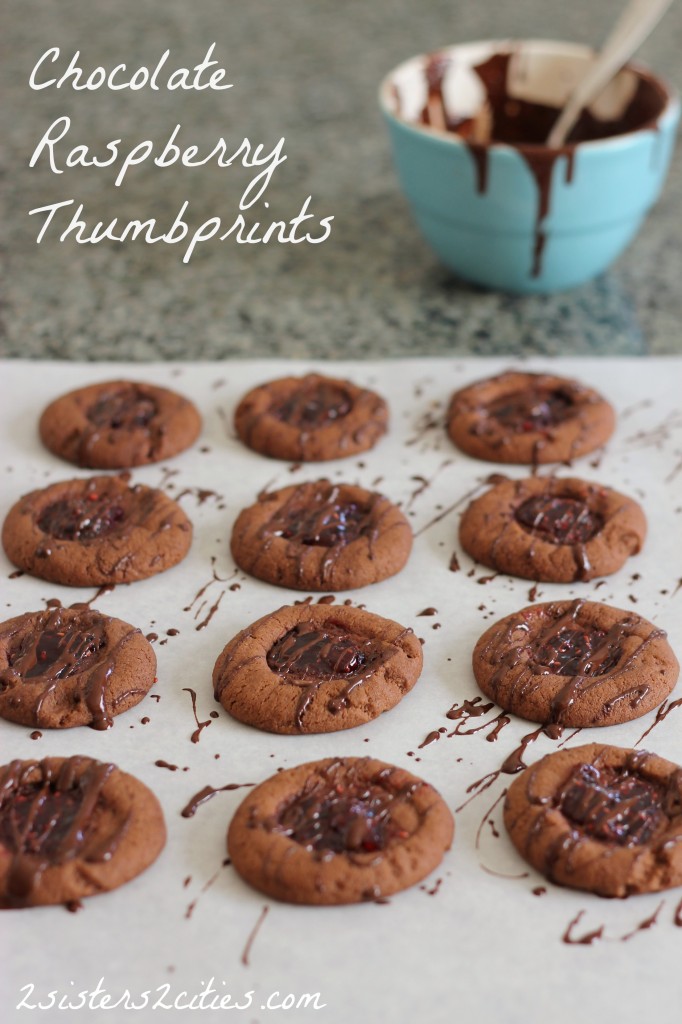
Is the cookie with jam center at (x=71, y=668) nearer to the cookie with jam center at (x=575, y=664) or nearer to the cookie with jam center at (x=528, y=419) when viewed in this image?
the cookie with jam center at (x=575, y=664)

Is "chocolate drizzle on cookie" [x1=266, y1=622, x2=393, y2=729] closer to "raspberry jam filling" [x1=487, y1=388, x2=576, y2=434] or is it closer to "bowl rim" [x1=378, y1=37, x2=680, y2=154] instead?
"raspberry jam filling" [x1=487, y1=388, x2=576, y2=434]

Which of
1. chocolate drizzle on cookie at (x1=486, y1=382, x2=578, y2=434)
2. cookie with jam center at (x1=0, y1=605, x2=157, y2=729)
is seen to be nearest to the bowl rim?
chocolate drizzle on cookie at (x1=486, y1=382, x2=578, y2=434)

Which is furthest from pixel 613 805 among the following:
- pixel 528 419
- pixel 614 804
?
pixel 528 419

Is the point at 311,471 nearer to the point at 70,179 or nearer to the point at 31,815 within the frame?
the point at 31,815

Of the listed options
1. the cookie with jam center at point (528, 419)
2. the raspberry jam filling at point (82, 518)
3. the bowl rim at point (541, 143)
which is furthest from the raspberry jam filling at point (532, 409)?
the raspberry jam filling at point (82, 518)

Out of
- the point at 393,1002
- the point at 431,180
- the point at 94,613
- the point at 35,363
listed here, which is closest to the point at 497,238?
the point at 431,180
